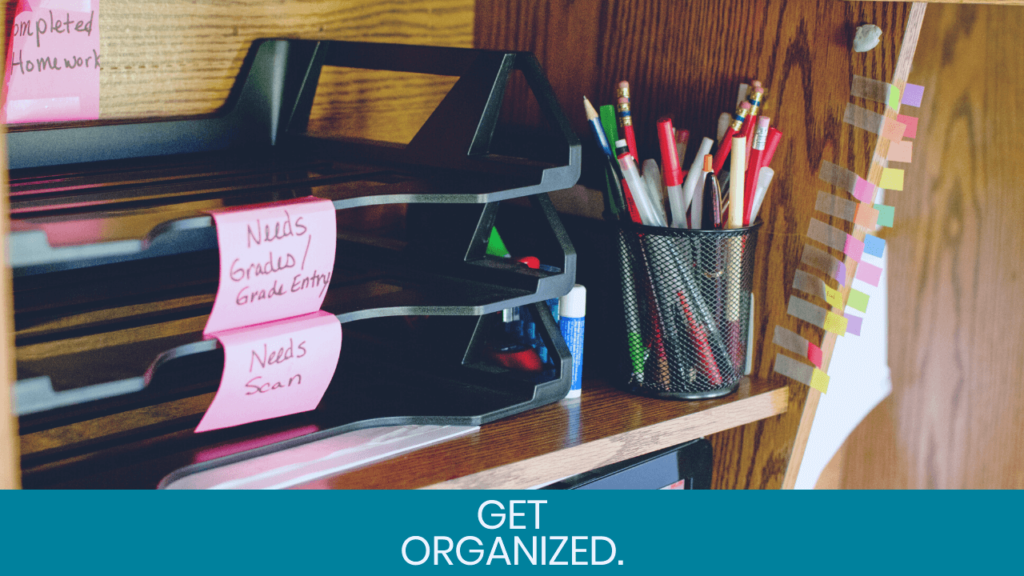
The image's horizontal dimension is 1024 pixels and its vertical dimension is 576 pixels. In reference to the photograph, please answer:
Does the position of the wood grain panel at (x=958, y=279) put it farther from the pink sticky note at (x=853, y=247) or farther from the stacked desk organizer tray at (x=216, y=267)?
the stacked desk organizer tray at (x=216, y=267)

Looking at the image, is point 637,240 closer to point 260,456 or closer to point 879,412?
point 260,456

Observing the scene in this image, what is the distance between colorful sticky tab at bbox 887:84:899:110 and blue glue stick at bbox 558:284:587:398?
1.07 ft

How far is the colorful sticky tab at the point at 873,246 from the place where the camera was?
86 cm

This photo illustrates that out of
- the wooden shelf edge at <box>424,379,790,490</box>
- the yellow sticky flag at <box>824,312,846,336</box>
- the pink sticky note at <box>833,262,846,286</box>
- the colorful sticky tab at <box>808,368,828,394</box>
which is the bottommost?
the wooden shelf edge at <box>424,379,790,490</box>

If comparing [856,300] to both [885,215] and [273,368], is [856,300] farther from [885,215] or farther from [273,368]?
[273,368]

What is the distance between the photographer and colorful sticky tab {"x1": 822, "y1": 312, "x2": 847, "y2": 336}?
34.7 inches

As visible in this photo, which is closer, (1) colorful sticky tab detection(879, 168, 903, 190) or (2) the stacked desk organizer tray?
(2) the stacked desk organizer tray

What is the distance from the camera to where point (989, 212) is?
128 centimetres

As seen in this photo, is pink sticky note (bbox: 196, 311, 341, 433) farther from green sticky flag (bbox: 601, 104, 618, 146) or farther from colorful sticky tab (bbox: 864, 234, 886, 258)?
colorful sticky tab (bbox: 864, 234, 886, 258)

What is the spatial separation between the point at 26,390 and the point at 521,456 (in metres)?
0.35

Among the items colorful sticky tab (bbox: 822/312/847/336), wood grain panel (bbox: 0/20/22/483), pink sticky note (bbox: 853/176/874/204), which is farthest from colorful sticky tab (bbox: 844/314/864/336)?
wood grain panel (bbox: 0/20/22/483)

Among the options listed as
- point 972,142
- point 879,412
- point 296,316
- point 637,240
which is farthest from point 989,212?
point 296,316

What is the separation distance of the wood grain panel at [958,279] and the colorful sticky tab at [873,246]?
19.6 inches
